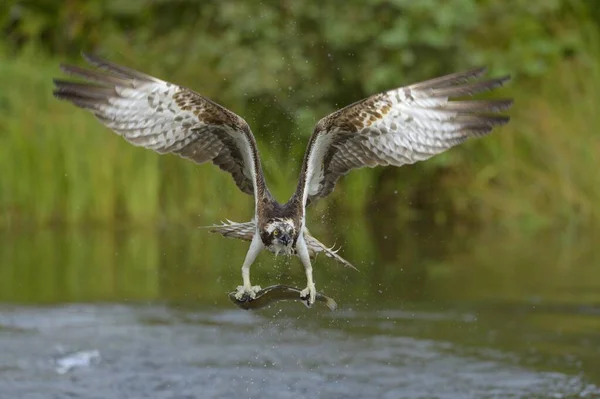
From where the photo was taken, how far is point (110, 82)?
7.93m

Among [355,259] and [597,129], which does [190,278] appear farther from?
[597,129]

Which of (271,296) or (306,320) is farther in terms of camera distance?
(306,320)

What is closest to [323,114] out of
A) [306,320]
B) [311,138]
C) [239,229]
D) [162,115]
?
[306,320]

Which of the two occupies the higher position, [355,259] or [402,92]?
[402,92]

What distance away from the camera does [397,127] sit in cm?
822

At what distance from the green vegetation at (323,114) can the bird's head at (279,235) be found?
7408mm

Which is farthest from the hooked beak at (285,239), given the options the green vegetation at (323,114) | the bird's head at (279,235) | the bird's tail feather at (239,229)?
the green vegetation at (323,114)

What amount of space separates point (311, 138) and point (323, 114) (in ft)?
27.7

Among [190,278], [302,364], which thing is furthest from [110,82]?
[190,278]

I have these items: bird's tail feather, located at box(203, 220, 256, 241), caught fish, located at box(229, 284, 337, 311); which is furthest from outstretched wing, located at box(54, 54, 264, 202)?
caught fish, located at box(229, 284, 337, 311)

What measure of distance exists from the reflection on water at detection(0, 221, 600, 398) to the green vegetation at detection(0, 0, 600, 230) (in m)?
0.64

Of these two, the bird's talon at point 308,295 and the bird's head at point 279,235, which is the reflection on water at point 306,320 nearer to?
the bird's talon at point 308,295

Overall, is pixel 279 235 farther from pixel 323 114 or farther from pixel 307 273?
pixel 323 114

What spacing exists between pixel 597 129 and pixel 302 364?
794 cm
